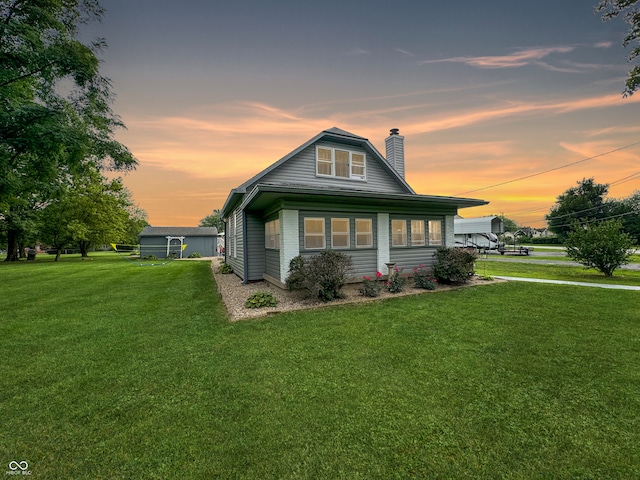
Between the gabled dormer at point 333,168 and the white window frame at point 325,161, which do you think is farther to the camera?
the white window frame at point 325,161

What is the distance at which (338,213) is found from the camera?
9.54m

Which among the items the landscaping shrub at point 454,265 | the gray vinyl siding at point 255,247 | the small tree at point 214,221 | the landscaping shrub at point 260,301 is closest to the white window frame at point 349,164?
the gray vinyl siding at point 255,247

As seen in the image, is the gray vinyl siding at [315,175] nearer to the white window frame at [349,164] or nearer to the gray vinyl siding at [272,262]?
the white window frame at [349,164]

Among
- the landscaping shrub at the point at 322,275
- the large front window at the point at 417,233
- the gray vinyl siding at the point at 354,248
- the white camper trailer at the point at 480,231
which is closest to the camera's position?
the landscaping shrub at the point at 322,275

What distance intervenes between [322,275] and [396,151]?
9390mm

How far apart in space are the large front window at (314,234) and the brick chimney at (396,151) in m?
6.83

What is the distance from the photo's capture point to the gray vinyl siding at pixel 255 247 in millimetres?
11375

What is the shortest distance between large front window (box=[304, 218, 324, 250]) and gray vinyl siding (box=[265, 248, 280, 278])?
1161mm

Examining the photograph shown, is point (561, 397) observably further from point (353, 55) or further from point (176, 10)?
point (176, 10)

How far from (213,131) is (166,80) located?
3.06m

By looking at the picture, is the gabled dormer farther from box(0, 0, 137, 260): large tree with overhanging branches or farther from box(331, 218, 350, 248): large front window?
box(0, 0, 137, 260): large tree with overhanging branches

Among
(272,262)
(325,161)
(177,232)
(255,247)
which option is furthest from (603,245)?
(177,232)

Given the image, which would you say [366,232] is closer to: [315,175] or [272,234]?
[315,175]

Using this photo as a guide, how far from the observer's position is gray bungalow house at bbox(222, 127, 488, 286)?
345 inches
